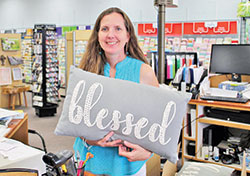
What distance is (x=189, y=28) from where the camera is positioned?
22.3 ft

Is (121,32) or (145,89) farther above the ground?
(121,32)

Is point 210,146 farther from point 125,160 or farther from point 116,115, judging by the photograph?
point 116,115

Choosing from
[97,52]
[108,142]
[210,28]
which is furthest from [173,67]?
[210,28]

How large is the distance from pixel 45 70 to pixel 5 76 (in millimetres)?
1467

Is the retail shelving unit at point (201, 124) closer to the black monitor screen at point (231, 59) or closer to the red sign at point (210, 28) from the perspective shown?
the black monitor screen at point (231, 59)

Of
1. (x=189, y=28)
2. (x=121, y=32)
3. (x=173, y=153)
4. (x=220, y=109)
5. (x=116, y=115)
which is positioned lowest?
(x=220, y=109)

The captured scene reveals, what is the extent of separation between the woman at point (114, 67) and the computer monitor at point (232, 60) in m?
2.23

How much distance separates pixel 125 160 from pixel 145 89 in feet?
1.21

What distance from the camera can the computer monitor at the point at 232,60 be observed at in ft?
10.8

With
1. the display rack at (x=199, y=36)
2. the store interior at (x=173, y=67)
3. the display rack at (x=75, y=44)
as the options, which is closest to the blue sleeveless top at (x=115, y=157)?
the store interior at (x=173, y=67)

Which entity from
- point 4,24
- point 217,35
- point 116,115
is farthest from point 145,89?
point 4,24

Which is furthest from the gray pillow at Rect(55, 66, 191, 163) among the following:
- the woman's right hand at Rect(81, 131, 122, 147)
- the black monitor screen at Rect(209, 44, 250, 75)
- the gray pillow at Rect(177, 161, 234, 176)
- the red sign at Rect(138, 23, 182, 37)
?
the red sign at Rect(138, 23, 182, 37)

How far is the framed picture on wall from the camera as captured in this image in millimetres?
7007

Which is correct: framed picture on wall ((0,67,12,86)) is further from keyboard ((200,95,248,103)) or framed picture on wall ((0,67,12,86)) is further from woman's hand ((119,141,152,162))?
woman's hand ((119,141,152,162))
